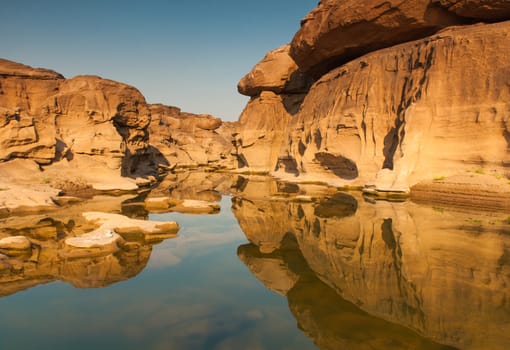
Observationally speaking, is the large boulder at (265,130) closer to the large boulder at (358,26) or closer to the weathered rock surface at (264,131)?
the weathered rock surface at (264,131)

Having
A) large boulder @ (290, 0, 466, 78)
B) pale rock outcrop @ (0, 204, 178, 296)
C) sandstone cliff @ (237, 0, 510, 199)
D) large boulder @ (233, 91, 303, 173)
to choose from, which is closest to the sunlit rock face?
pale rock outcrop @ (0, 204, 178, 296)

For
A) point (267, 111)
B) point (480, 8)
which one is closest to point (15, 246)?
point (480, 8)

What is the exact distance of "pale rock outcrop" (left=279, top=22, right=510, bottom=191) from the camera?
48.1ft

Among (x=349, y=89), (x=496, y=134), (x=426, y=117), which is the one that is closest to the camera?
(x=496, y=134)

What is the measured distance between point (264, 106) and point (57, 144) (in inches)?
794

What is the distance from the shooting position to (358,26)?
831 inches

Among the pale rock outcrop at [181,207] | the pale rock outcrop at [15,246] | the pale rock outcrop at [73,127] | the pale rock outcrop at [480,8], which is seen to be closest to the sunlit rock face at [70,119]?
the pale rock outcrop at [73,127]

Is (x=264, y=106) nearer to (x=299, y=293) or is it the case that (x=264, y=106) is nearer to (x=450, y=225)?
(x=450, y=225)

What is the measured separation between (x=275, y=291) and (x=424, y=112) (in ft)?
45.4

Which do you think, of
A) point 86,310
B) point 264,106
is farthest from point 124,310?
point 264,106

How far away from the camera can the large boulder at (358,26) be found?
1844cm

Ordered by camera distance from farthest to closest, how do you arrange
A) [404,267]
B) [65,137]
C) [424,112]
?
[65,137] < [424,112] < [404,267]

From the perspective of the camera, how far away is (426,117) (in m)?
16.5

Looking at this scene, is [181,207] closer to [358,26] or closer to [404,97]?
[404,97]
